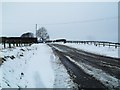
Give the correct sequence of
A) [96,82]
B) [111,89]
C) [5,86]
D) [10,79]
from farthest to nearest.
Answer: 1. [96,82]
2. [10,79]
3. [111,89]
4. [5,86]

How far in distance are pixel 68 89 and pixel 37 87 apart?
4.17 ft

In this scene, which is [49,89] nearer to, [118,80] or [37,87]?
[37,87]

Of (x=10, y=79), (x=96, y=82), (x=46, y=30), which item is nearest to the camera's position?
(x=10, y=79)

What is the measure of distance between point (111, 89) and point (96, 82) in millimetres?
1586

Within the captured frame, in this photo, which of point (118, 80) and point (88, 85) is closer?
point (88, 85)

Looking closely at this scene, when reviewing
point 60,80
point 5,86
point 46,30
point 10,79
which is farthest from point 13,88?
point 46,30

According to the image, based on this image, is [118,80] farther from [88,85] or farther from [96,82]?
[88,85]

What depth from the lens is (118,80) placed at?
1158 centimetres

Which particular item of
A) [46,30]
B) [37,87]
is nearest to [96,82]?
[37,87]

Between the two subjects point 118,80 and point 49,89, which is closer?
point 49,89

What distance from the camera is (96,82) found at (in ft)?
36.4

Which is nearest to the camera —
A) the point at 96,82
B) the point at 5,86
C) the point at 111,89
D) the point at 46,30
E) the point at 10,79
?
the point at 5,86

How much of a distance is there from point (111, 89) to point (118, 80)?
7.12 feet

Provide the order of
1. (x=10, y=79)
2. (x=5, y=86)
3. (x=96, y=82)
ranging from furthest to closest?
(x=96, y=82), (x=10, y=79), (x=5, y=86)
